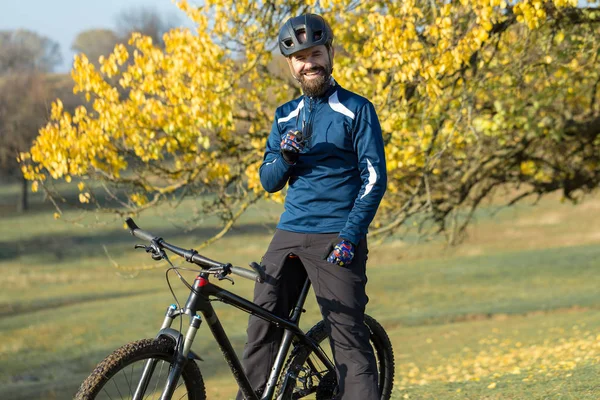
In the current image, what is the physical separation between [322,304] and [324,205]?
0.50 meters

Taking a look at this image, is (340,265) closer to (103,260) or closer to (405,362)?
(405,362)

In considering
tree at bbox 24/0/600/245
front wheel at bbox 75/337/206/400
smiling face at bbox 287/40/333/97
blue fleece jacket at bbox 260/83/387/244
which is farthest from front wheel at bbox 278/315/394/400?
tree at bbox 24/0/600/245

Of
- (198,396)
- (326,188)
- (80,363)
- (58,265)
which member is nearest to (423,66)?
(326,188)

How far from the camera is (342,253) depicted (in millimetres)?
3984

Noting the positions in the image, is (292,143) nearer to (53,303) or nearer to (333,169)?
(333,169)

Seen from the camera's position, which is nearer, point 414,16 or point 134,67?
point 414,16

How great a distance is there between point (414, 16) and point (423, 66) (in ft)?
3.01

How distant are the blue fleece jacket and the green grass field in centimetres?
258

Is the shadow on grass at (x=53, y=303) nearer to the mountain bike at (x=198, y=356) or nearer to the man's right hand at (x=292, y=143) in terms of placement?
the mountain bike at (x=198, y=356)

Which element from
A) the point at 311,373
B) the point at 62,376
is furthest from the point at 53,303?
the point at 311,373

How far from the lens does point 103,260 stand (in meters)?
41.0

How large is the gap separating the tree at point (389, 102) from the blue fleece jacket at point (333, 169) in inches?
180

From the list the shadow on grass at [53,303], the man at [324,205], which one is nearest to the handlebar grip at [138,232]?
the man at [324,205]

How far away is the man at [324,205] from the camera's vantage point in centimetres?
405
